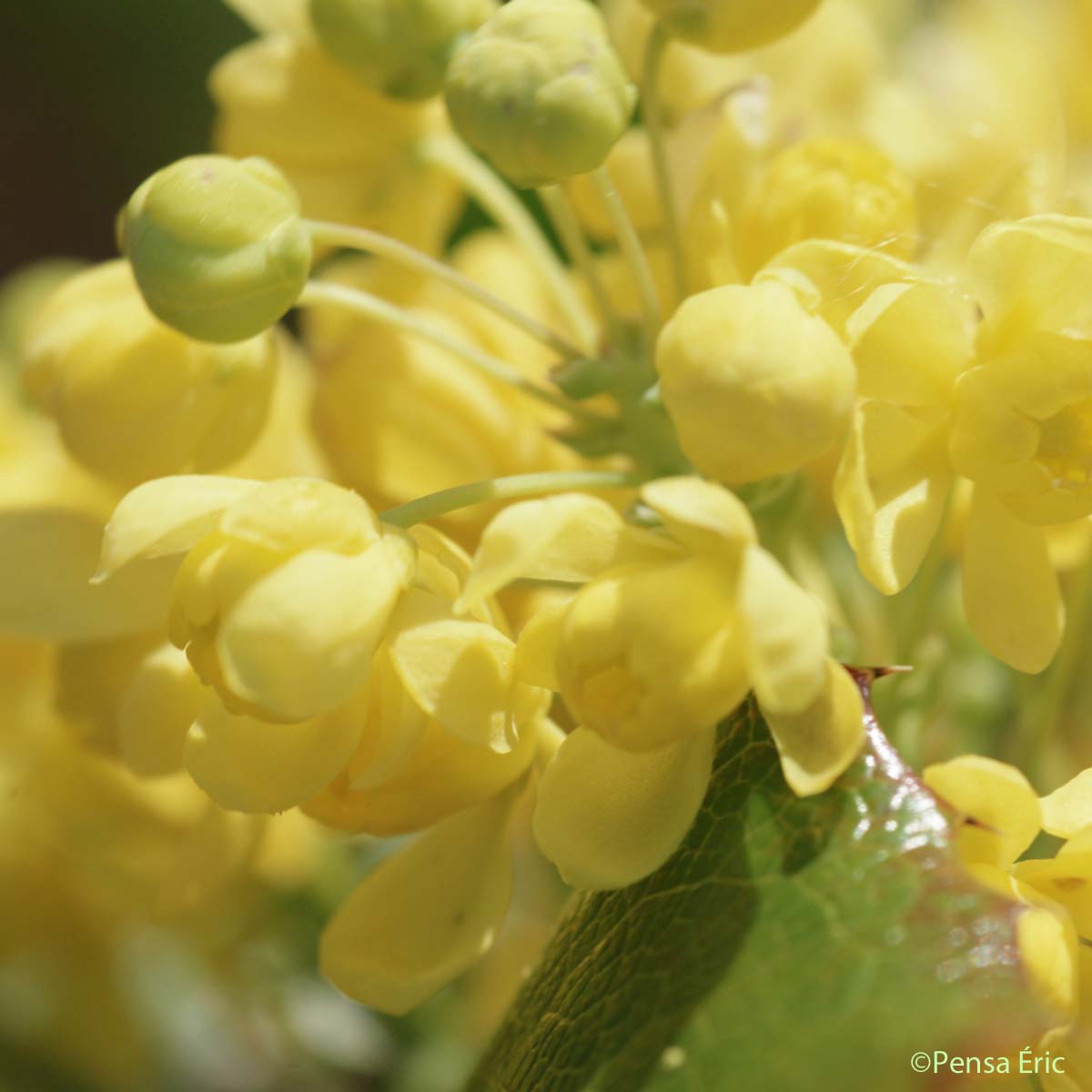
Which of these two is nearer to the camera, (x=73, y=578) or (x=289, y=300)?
(x=289, y=300)

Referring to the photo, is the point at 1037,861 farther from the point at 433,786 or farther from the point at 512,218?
the point at 512,218

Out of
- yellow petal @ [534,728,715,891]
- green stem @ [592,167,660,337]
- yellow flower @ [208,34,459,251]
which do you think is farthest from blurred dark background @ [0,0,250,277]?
yellow petal @ [534,728,715,891]

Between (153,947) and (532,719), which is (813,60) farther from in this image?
(153,947)

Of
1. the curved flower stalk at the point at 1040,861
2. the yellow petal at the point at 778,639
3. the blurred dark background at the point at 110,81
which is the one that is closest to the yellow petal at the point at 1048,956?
the curved flower stalk at the point at 1040,861

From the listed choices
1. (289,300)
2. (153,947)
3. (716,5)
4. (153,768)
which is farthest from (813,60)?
(153,947)

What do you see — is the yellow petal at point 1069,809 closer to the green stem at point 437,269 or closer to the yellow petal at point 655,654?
the yellow petal at point 655,654

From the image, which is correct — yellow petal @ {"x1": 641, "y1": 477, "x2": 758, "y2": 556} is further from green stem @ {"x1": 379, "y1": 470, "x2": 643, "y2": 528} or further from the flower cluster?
green stem @ {"x1": 379, "y1": 470, "x2": 643, "y2": 528}

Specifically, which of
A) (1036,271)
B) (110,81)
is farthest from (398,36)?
(110,81)
